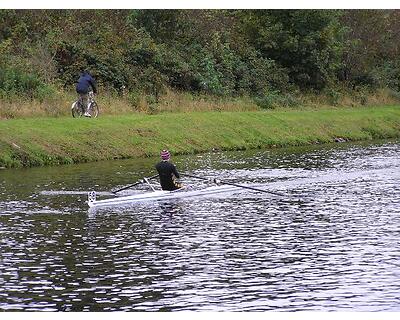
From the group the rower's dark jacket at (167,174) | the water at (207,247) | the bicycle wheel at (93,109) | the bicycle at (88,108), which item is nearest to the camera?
the water at (207,247)

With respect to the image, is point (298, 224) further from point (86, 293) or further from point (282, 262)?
point (86, 293)

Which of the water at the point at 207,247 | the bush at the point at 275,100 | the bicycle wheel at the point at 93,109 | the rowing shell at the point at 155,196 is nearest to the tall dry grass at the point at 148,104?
the bush at the point at 275,100

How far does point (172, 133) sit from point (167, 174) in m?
19.5

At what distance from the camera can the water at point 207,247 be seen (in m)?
18.9

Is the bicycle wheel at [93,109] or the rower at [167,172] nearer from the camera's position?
the rower at [167,172]

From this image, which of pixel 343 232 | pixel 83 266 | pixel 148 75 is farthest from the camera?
A: pixel 148 75

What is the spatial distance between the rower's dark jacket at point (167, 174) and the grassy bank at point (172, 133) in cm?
1157

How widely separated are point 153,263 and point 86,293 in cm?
326

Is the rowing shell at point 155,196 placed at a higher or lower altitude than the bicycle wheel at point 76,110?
lower

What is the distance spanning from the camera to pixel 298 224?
91.0 ft

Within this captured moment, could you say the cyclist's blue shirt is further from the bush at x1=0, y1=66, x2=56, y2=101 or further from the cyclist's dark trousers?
the bush at x1=0, y1=66, x2=56, y2=101

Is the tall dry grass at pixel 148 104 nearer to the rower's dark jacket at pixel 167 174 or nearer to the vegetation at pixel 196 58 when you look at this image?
the vegetation at pixel 196 58

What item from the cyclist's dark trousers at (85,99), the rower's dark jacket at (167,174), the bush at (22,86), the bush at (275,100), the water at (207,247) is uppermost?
the bush at (22,86)

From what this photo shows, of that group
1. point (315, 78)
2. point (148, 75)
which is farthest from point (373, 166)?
point (315, 78)
